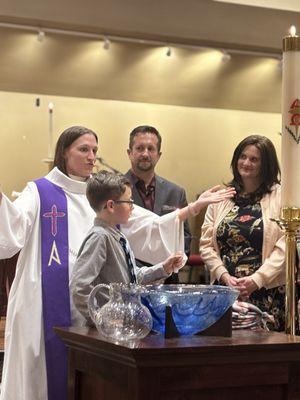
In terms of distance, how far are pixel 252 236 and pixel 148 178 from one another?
1.13m

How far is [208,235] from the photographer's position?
11.4ft

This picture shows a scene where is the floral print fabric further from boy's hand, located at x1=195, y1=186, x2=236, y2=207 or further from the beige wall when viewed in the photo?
the beige wall

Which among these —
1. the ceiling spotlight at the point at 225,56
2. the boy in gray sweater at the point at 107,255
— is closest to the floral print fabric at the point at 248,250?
the boy in gray sweater at the point at 107,255

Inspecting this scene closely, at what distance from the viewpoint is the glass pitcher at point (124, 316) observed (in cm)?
172

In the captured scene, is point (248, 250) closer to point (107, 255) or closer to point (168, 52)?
point (107, 255)

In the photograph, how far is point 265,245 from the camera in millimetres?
3301


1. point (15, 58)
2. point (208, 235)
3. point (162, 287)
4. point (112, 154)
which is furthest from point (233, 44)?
point (162, 287)

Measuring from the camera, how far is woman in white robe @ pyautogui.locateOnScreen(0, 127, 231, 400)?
8.99ft

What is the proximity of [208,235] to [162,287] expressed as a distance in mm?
1488

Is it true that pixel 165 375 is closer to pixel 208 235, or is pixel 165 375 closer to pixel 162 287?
pixel 162 287

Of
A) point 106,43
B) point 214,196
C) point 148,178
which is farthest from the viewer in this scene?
point 106,43

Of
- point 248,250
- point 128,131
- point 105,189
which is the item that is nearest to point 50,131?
point 128,131

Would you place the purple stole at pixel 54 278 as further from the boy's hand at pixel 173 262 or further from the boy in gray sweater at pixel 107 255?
the boy's hand at pixel 173 262

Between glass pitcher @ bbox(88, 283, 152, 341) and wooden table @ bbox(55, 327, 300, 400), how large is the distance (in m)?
0.04
